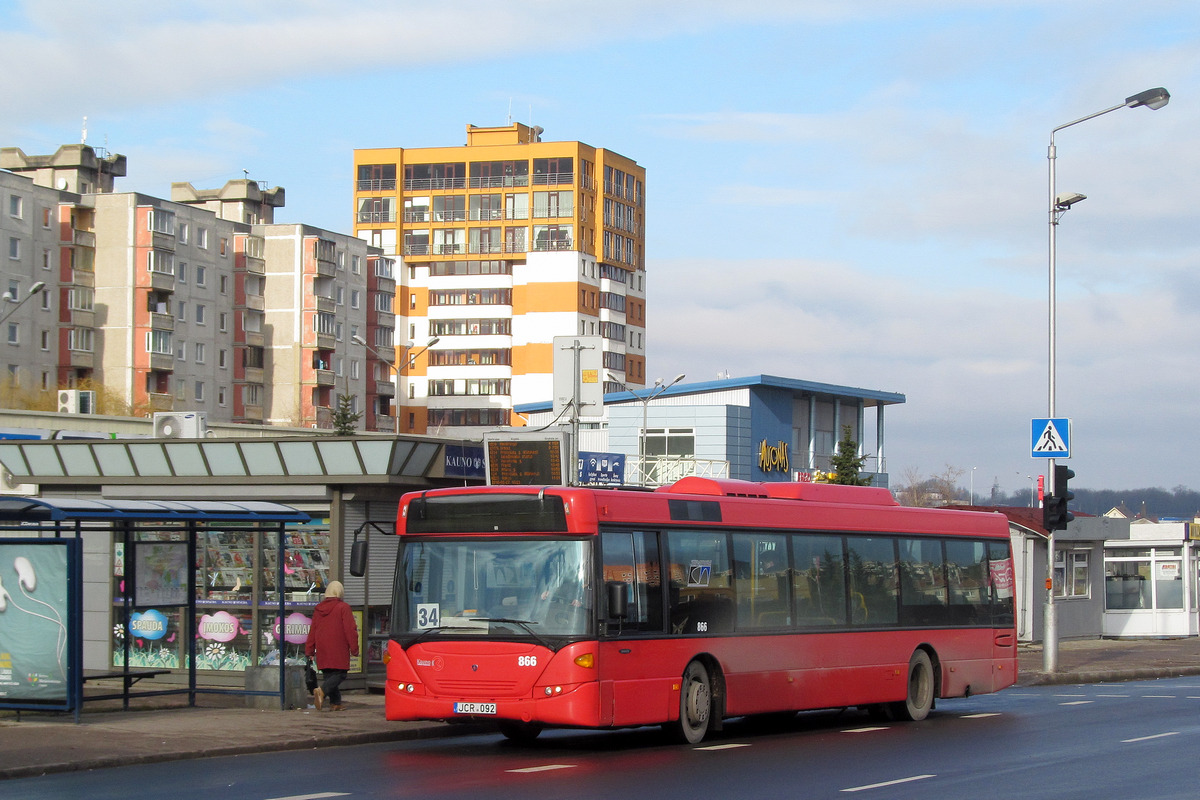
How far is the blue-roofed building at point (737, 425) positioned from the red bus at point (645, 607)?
45.7 meters

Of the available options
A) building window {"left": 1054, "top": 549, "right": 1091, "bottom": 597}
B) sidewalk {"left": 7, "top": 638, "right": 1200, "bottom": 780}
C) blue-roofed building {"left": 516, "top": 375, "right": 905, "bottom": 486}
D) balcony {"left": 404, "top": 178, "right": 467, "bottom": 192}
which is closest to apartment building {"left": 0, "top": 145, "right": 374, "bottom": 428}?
balcony {"left": 404, "top": 178, "right": 467, "bottom": 192}

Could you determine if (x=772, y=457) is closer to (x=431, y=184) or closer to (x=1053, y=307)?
(x=1053, y=307)

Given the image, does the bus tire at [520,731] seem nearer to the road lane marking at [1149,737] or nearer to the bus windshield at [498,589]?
the bus windshield at [498,589]

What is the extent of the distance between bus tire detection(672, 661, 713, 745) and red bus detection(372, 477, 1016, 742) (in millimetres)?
24

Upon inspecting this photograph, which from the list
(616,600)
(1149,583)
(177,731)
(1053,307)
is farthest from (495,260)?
(616,600)

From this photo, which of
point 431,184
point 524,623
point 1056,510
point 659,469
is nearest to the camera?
point 524,623

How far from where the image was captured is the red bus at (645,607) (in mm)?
14742

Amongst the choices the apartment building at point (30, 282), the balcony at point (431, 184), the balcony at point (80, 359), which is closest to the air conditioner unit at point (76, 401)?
the apartment building at point (30, 282)

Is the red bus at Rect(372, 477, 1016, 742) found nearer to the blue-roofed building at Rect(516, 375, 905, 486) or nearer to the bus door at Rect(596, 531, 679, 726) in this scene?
the bus door at Rect(596, 531, 679, 726)

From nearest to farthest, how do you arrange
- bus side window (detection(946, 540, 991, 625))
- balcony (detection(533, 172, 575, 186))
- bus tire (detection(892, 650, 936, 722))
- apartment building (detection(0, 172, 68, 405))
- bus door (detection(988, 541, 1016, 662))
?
bus tire (detection(892, 650, 936, 722)), bus side window (detection(946, 540, 991, 625)), bus door (detection(988, 541, 1016, 662)), apartment building (detection(0, 172, 68, 405)), balcony (detection(533, 172, 575, 186))

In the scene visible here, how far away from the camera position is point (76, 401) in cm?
7756

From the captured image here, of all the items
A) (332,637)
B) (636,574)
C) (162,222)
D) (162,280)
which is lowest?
(332,637)

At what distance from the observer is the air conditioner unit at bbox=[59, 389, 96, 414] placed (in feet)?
249

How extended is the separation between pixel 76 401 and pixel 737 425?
34.4 m
